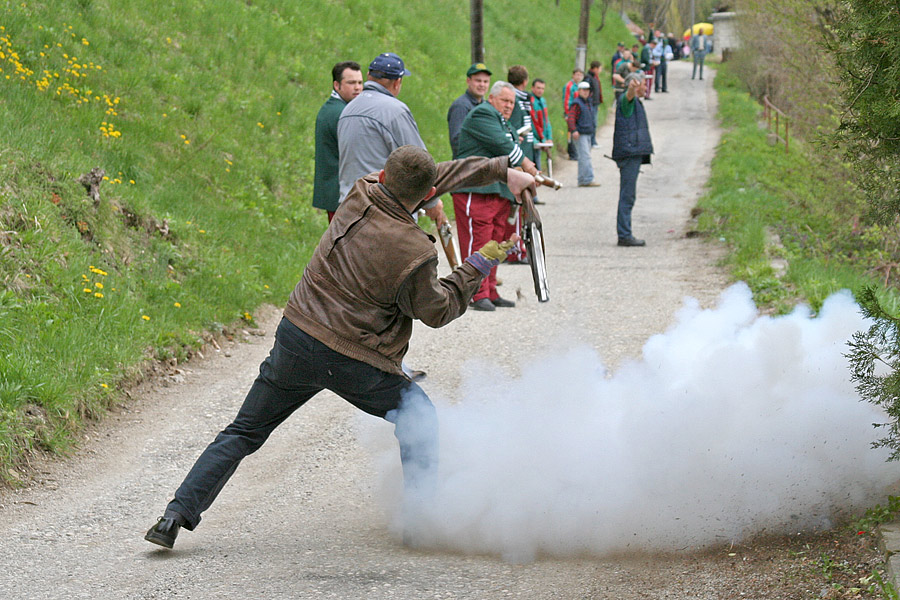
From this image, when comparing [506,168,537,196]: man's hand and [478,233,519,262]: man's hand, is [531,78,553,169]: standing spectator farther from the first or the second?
[478,233,519,262]: man's hand

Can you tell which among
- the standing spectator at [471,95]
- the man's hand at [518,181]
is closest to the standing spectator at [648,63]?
the standing spectator at [471,95]

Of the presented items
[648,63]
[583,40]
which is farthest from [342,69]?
[648,63]

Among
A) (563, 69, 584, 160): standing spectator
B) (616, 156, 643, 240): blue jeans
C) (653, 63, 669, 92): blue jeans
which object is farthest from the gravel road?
(653, 63, 669, 92): blue jeans

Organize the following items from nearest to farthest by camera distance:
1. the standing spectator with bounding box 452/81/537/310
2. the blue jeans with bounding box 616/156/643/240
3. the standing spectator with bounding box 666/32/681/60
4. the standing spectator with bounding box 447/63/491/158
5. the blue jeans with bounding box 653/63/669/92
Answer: the standing spectator with bounding box 452/81/537/310, the standing spectator with bounding box 447/63/491/158, the blue jeans with bounding box 616/156/643/240, the blue jeans with bounding box 653/63/669/92, the standing spectator with bounding box 666/32/681/60

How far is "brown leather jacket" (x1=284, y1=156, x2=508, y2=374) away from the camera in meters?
3.87

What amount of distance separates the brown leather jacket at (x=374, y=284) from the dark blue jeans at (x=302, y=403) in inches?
2.7

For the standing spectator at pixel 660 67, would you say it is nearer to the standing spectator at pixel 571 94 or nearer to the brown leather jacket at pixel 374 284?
the standing spectator at pixel 571 94

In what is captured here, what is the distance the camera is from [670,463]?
432 centimetres

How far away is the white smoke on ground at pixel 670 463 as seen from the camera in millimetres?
4172

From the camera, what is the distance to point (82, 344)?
20.2ft

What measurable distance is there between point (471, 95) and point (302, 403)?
6179 mm

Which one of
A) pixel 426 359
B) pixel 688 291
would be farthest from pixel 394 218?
pixel 688 291

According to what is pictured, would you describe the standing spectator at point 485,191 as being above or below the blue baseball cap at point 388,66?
below

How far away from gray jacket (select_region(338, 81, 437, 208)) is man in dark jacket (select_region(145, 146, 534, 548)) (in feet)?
7.31
